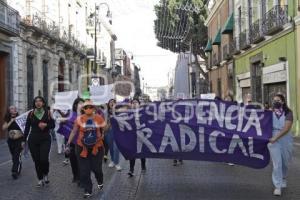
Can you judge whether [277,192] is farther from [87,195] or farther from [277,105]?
[87,195]

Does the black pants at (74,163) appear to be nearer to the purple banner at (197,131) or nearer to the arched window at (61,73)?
the purple banner at (197,131)

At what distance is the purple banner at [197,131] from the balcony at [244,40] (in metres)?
20.5

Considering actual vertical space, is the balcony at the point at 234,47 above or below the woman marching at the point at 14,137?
→ above

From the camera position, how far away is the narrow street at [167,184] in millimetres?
9055

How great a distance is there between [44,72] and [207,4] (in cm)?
1978

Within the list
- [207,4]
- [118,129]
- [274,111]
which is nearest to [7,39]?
[118,129]

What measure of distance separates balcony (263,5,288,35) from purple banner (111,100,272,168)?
14.2 metres

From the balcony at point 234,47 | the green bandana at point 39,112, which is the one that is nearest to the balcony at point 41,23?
the balcony at point 234,47

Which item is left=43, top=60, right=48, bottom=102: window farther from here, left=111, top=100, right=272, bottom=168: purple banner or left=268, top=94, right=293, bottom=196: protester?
left=268, top=94, right=293, bottom=196: protester

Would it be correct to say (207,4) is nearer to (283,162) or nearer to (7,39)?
(7,39)

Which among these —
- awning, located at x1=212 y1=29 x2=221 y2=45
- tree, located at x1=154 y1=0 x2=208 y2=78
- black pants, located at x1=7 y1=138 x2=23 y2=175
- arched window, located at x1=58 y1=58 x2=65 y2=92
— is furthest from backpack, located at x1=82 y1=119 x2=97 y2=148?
tree, located at x1=154 y1=0 x2=208 y2=78

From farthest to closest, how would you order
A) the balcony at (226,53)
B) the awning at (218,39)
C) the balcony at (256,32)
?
the awning at (218,39) < the balcony at (226,53) < the balcony at (256,32)

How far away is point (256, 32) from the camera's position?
2827 cm

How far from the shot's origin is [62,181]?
36.0 ft
